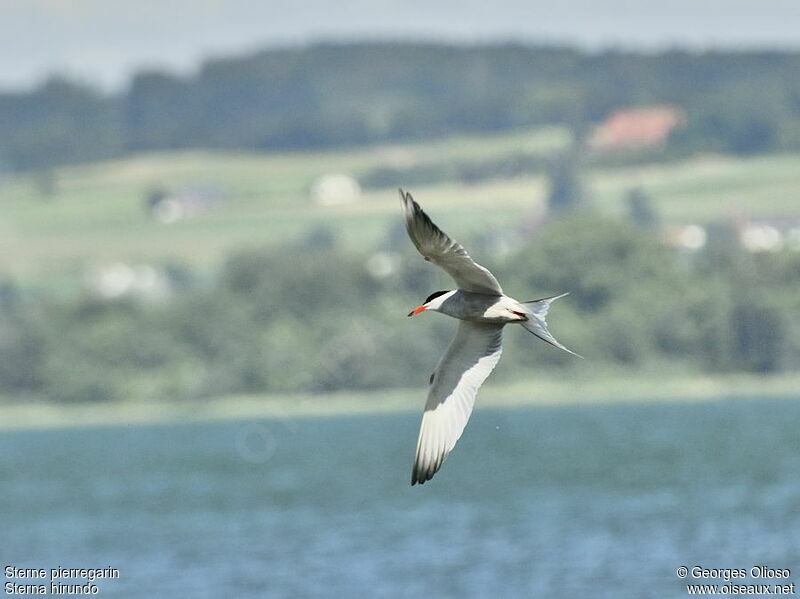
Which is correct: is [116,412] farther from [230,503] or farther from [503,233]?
[230,503]

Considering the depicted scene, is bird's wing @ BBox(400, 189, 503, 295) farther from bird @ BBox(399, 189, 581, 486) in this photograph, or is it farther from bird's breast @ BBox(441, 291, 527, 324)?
bird's breast @ BBox(441, 291, 527, 324)

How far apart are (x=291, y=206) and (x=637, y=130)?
33.4 meters

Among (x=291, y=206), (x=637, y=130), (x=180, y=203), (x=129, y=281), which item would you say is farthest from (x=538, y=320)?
(x=637, y=130)

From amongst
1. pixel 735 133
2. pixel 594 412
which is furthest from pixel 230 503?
pixel 735 133

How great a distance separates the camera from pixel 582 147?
185 m

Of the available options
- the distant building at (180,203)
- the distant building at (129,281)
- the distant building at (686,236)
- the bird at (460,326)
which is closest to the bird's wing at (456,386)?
the bird at (460,326)

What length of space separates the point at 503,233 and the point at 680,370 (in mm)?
34245

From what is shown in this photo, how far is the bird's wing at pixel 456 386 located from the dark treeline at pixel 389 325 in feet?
285

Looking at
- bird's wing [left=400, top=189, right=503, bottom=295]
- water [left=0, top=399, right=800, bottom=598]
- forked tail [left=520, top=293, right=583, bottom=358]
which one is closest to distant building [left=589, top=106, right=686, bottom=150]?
water [left=0, top=399, right=800, bottom=598]

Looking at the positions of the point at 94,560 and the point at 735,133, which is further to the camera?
the point at 735,133

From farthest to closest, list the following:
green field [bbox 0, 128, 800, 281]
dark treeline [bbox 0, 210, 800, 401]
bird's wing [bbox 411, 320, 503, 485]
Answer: green field [bbox 0, 128, 800, 281] < dark treeline [bbox 0, 210, 800, 401] < bird's wing [bbox 411, 320, 503, 485]
